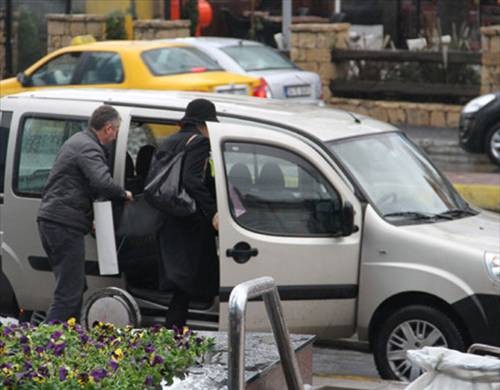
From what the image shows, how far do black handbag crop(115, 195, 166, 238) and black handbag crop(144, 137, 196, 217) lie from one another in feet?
0.49

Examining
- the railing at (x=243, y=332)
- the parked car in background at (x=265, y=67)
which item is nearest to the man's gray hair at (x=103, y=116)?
the railing at (x=243, y=332)

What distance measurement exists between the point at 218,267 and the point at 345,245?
0.84 metres

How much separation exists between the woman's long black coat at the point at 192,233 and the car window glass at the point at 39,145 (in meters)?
0.92

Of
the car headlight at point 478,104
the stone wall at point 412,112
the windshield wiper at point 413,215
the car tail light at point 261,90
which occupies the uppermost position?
the windshield wiper at point 413,215

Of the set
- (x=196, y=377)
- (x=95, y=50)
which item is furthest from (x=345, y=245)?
(x=95, y=50)

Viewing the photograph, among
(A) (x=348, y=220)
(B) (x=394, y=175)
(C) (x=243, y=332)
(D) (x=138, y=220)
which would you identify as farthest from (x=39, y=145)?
(C) (x=243, y=332)

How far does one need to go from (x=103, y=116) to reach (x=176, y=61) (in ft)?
35.6

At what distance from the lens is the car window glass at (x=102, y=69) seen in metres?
19.1

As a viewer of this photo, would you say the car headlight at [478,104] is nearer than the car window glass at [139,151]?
No

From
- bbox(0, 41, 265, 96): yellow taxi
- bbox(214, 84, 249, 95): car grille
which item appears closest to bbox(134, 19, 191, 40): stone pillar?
bbox(0, 41, 265, 96): yellow taxi

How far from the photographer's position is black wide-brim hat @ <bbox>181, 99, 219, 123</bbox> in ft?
29.1

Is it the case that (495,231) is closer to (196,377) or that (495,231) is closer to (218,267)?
(218,267)

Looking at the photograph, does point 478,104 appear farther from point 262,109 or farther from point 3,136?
point 3,136

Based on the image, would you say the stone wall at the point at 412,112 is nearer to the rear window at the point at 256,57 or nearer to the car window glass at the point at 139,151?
the rear window at the point at 256,57
